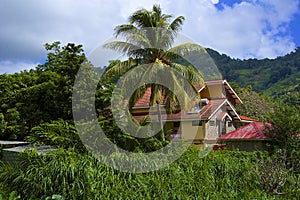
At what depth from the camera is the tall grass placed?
22.7 feet

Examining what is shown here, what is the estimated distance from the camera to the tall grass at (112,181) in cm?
692

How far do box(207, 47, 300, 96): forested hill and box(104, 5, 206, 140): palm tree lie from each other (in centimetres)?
3877

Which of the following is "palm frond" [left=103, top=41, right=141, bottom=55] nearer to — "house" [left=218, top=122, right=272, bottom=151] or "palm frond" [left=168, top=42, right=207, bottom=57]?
"palm frond" [left=168, top=42, right=207, bottom=57]

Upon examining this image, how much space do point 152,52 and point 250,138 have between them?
21.7ft

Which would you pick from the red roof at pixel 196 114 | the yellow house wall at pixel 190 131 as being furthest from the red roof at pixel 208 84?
the yellow house wall at pixel 190 131

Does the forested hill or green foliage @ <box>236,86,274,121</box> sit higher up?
the forested hill

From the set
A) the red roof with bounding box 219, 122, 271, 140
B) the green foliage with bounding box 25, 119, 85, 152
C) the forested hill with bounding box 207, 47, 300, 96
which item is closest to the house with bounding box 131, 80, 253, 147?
the red roof with bounding box 219, 122, 271, 140

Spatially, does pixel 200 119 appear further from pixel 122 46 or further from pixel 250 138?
pixel 122 46

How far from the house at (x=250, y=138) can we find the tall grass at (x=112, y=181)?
6.94 m

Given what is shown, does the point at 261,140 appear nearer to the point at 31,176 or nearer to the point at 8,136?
the point at 31,176

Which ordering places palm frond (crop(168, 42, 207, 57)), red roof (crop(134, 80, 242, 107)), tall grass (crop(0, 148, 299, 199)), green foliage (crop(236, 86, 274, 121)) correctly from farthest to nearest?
green foliage (crop(236, 86, 274, 121))
red roof (crop(134, 80, 242, 107))
palm frond (crop(168, 42, 207, 57))
tall grass (crop(0, 148, 299, 199))

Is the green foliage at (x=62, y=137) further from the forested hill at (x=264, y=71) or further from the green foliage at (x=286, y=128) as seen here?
the forested hill at (x=264, y=71)

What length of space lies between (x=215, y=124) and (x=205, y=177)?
1366cm

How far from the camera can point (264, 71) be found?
63656 mm
